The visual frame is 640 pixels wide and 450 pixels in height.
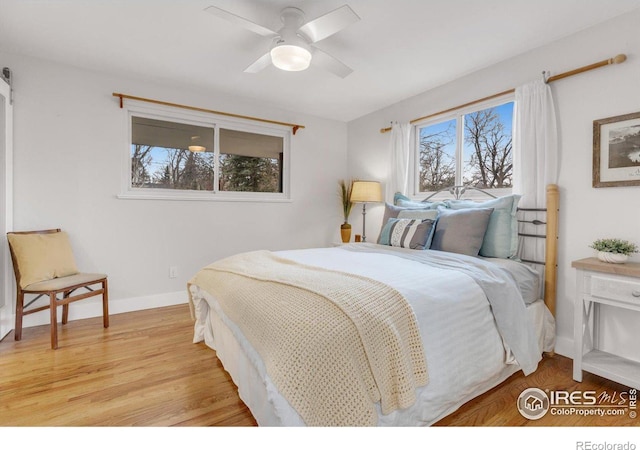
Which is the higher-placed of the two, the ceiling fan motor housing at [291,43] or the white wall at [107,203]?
the ceiling fan motor housing at [291,43]

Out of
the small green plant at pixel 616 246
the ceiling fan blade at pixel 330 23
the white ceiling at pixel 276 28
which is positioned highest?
the white ceiling at pixel 276 28

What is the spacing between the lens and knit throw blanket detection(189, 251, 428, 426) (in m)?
1.10

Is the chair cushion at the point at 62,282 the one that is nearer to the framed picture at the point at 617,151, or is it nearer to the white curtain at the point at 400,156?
the white curtain at the point at 400,156

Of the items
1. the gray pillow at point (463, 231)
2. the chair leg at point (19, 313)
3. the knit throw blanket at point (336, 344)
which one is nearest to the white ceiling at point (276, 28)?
the gray pillow at point (463, 231)

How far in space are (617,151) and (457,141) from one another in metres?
1.34

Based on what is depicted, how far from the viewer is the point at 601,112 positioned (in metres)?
2.16

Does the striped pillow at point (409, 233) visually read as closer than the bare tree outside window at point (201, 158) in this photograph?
Yes

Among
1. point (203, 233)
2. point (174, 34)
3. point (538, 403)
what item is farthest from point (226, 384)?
point (174, 34)

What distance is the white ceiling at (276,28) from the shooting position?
2.02m

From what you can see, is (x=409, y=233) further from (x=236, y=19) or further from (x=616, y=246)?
(x=236, y=19)

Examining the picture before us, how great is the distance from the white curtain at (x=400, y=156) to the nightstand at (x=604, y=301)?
6.45 feet

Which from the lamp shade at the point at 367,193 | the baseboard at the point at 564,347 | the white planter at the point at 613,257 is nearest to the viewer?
the white planter at the point at 613,257

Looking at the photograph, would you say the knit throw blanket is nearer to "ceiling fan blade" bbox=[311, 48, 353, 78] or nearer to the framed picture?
"ceiling fan blade" bbox=[311, 48, 353, 78]
